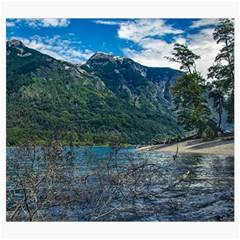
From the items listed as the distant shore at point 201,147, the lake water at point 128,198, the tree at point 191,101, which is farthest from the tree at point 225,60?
the lake water at point 128,198

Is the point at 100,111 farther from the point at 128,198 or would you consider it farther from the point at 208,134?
the point at 128,198

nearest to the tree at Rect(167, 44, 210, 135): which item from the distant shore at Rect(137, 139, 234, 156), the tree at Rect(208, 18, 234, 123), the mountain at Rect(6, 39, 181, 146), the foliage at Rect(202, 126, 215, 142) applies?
the foliage at Rect(202, 126, 215, 142)

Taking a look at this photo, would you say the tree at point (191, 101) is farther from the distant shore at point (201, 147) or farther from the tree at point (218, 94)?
the distant shore at point (201, 147)

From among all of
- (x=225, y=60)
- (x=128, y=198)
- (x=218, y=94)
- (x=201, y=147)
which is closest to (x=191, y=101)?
(x=201, y=147)

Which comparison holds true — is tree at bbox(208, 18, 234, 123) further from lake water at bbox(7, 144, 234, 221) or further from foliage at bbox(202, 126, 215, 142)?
foliage at bbox(202, 126, 215, 142)

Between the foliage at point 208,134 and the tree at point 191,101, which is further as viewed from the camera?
the foliage at point 208,134
